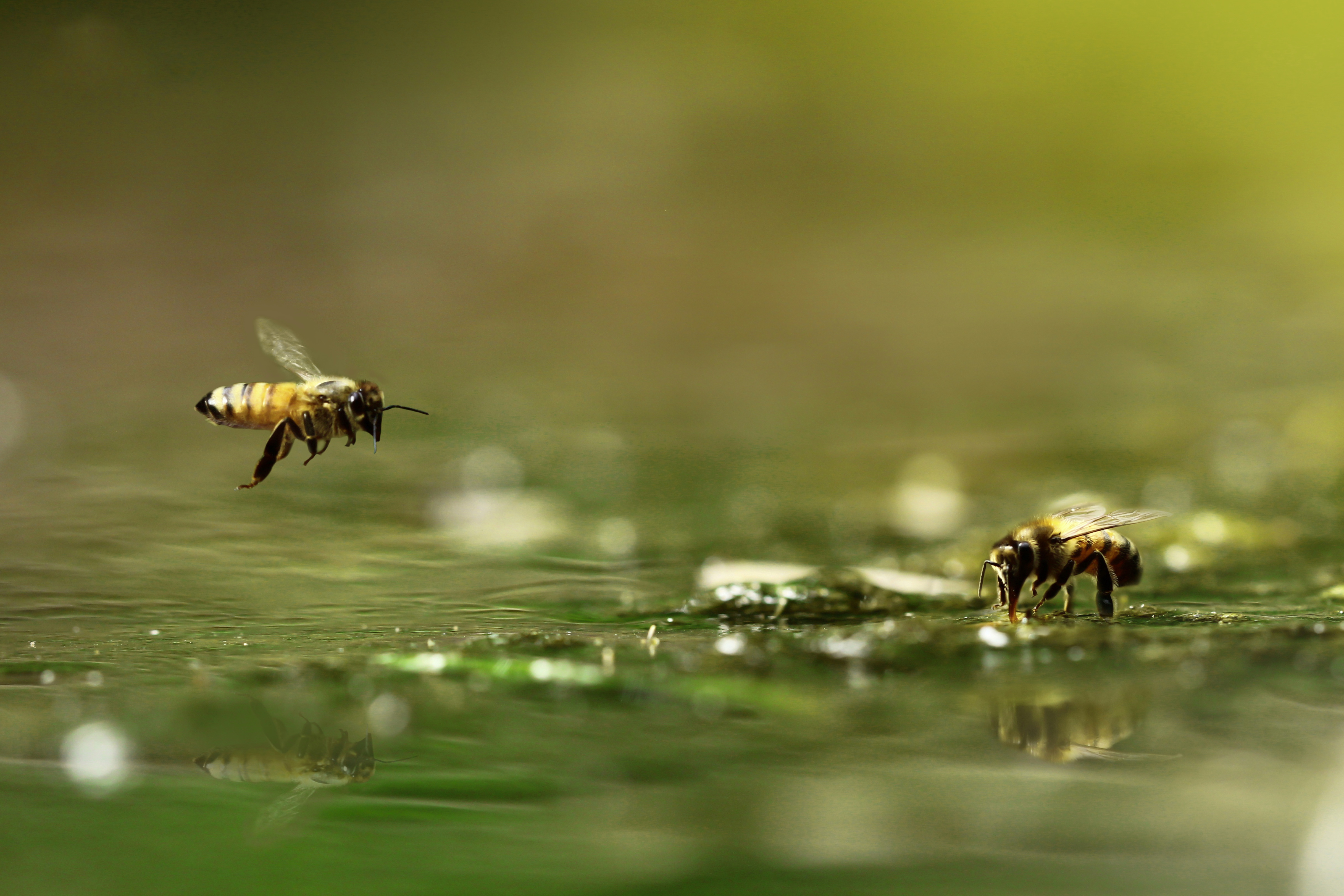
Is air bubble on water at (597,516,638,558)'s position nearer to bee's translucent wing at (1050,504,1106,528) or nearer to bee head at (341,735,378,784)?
bee's translucent wing at (1050,504,1106,528)

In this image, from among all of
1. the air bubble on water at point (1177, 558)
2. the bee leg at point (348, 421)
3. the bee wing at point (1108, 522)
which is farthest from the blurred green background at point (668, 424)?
the bee leg at point (348, 421)

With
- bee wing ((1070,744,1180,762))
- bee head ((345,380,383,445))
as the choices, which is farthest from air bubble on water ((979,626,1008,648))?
Answer: bee head ((345,380,383,445))

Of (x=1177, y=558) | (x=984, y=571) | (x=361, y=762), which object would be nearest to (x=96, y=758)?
(x=361, y=762)

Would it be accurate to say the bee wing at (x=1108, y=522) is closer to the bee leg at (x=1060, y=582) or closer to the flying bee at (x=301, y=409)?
the bee leg at (x=1060, y=582)

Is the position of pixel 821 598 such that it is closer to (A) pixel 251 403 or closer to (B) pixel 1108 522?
(B) pixel 1108 522

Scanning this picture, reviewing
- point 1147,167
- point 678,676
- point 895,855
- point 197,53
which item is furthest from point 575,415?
point 1147,167
